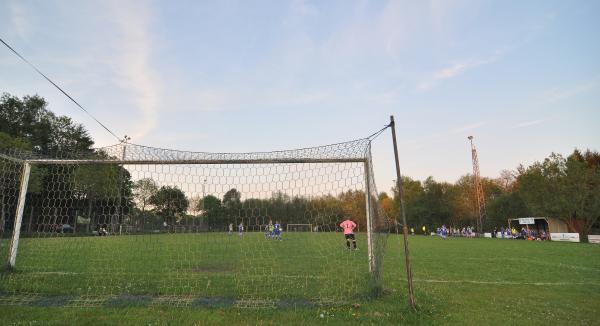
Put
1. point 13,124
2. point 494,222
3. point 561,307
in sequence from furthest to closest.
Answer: point 494,222
point 13,124
point 561,307

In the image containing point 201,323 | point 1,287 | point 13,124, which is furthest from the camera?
point 13,124

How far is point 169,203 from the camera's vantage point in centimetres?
1127

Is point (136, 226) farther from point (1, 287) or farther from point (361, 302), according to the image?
point (361, 302)

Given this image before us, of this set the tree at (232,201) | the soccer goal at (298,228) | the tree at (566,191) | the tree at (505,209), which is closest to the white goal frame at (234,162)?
the tree at (232,201)

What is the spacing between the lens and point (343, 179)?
27.1 ft

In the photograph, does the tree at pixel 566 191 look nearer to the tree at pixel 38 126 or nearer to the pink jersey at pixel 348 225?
the pink jersey at pixel 348 225

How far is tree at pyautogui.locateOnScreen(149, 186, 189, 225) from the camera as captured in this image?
10641mm

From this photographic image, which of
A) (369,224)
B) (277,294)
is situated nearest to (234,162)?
(277,294)

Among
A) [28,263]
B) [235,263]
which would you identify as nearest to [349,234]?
[235,263]

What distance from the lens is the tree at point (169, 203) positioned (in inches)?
419

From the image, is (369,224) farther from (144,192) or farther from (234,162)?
(144,192)

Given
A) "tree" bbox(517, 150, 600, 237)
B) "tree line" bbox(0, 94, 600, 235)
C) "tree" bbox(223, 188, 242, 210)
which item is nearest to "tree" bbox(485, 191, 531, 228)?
"tree line" bbox(0, 94, 600, 235)

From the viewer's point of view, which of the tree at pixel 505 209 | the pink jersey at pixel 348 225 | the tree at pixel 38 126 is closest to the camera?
the pink jersey at pixel 348 225

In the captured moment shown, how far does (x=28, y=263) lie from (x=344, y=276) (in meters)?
10.1
